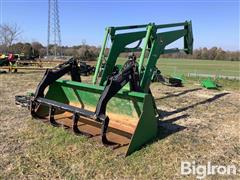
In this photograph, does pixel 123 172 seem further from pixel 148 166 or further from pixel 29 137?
pixel 29 137

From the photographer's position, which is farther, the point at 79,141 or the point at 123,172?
the point at 79,141

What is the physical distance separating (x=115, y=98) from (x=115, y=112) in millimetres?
269

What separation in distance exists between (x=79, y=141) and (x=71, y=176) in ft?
3.80

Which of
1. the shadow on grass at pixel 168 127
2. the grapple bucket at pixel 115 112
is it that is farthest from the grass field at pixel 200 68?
the grapple bucket at pixel 115 112

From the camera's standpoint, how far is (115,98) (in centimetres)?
579

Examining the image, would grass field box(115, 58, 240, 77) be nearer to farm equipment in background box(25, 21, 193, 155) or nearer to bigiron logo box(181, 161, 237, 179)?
farm equipment in background box(25, 21, 193, 155)

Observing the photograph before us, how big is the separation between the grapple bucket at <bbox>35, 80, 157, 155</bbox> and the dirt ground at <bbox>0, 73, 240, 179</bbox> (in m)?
0.22

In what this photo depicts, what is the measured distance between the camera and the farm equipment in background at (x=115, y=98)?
16.1 ft

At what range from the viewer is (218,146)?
5.42 meters

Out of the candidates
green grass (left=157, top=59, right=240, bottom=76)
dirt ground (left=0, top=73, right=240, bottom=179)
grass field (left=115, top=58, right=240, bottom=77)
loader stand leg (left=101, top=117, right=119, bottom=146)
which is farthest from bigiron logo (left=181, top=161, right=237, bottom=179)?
green grass (left=157, top=59, right=240, bottom=76)

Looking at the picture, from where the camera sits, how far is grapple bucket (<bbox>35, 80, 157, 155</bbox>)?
16.2ft

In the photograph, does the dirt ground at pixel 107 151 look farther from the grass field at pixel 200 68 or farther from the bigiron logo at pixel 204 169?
the grass field at pixel 200 68

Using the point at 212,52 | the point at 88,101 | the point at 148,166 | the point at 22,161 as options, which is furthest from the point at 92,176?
the point at 212,52

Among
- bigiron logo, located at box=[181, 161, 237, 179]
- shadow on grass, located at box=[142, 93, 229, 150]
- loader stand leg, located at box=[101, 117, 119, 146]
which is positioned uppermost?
loader stand leg, located at box=[101, 117, 119, 146]
